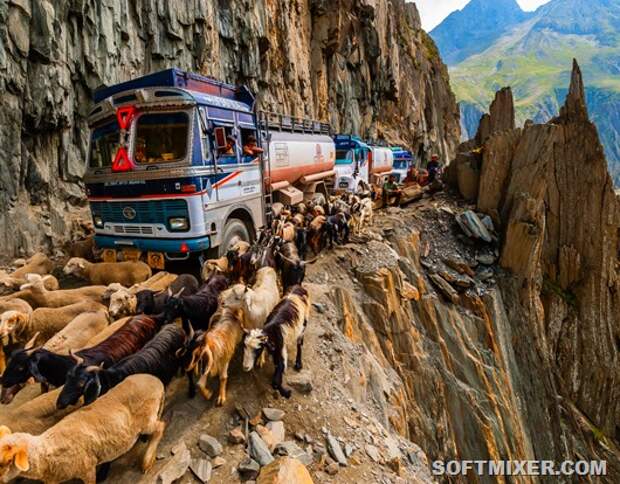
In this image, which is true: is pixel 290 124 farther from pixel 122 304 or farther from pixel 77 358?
pixel 77 358

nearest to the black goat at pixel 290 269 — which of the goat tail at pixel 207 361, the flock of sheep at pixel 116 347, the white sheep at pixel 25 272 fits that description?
the flock of sheep at pixel 116 347

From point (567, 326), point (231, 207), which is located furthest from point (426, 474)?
point (567, 326)

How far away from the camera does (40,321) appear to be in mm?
5781

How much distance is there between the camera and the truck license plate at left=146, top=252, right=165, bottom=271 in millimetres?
7844

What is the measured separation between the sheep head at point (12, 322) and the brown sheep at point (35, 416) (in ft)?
5.36

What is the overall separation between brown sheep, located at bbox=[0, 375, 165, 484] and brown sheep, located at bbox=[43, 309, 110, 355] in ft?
6.04

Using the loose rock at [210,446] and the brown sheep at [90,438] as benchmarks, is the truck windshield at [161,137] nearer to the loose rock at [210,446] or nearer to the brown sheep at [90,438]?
the brown sheep at [90,438]

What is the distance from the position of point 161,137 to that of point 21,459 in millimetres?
6559

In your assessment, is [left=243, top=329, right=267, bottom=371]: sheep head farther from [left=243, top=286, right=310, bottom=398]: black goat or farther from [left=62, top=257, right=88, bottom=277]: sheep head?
[left=62, top=257, right=88, bottom=277]: sheep head

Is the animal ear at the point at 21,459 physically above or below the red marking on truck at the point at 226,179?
below

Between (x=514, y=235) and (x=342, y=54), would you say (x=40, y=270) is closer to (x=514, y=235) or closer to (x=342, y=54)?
(x=514, y=235)

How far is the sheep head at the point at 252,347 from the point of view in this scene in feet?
15.1

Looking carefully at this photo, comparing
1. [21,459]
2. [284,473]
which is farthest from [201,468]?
[21,459]

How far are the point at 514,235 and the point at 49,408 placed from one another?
1727 cm
